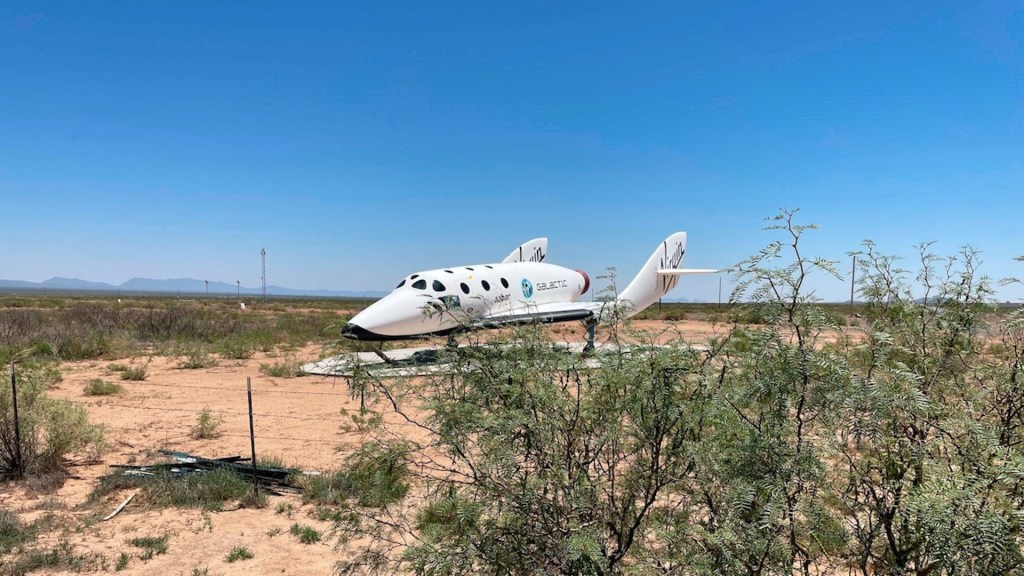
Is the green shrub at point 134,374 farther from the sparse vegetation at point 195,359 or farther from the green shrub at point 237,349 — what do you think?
the green shrub at point 237,349

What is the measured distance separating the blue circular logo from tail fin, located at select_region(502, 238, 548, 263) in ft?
14.9

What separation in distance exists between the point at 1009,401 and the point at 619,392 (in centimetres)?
195

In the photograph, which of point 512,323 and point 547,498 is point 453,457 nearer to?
point 547,498

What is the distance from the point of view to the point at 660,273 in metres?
21.3

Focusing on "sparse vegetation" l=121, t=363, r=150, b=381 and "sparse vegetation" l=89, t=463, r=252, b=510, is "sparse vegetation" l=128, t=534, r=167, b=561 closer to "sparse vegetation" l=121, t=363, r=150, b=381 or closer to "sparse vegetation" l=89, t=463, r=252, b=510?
"sparse vegetation" l=89, t=463, r=252, b=510

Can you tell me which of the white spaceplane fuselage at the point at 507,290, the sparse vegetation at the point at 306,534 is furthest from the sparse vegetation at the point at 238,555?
the white spaceplane fuselage at the point at 507,290

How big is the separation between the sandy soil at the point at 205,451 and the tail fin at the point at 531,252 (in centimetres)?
968

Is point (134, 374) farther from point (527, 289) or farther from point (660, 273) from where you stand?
point (660, 273)

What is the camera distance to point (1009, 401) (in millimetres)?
2795

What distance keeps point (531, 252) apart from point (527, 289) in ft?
18.4

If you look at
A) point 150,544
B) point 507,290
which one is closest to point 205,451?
point 150,544

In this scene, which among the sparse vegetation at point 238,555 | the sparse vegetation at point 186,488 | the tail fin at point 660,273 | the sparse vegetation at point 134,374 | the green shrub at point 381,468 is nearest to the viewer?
the green shrub at point 381,468

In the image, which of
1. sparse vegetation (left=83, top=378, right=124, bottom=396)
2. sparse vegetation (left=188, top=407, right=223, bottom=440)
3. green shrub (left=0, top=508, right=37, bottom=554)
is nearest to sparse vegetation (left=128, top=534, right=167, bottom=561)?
green shrub (left=0, top=508, right=37, bottom=554)

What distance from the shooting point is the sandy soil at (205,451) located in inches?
201
